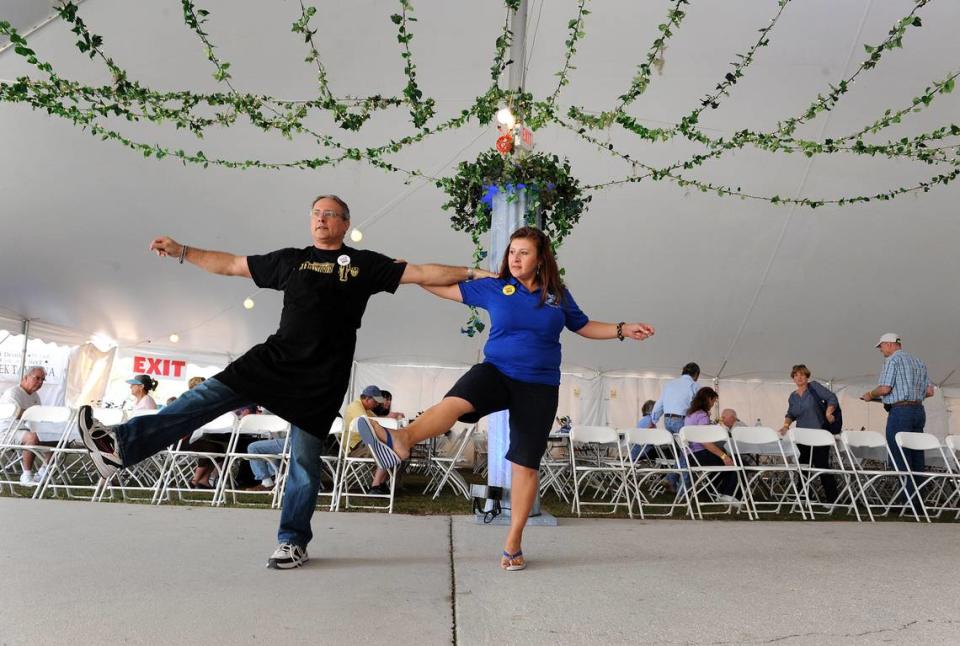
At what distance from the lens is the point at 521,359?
273cm

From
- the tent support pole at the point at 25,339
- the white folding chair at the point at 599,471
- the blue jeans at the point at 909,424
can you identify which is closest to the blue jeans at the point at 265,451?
the white folding chair at the point at 599,471

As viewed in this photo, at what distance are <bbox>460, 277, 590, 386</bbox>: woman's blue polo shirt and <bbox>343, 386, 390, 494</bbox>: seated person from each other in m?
2.30

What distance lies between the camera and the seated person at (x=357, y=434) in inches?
210

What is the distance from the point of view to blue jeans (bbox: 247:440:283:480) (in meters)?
6.02

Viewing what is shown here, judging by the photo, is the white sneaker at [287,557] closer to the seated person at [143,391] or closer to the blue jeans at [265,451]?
the blue jeans at [265,451]

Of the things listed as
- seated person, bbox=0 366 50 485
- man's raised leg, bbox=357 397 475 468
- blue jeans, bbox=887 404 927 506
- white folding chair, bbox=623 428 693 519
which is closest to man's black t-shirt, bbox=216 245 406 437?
man's raised leg, bbox=357 397 475 468

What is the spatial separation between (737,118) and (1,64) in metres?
7.98

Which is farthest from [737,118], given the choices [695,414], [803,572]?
[803,572]

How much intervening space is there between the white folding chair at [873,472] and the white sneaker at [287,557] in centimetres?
424

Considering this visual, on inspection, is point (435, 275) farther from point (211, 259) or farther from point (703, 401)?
point (703, 401)

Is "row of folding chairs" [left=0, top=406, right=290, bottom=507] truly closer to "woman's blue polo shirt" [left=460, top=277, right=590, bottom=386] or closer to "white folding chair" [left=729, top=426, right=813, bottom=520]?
"woman's blue polo shirt" [left=460, top=277, right=590, bottom=386]

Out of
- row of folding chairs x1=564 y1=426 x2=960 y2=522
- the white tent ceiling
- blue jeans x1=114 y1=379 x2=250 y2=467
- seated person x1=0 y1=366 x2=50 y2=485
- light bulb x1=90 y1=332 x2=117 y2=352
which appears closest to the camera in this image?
blue jeans x1=114 y1=379 x2=250 y2=467

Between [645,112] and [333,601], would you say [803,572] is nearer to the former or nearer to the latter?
[333,601]

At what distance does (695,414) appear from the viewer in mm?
6656
